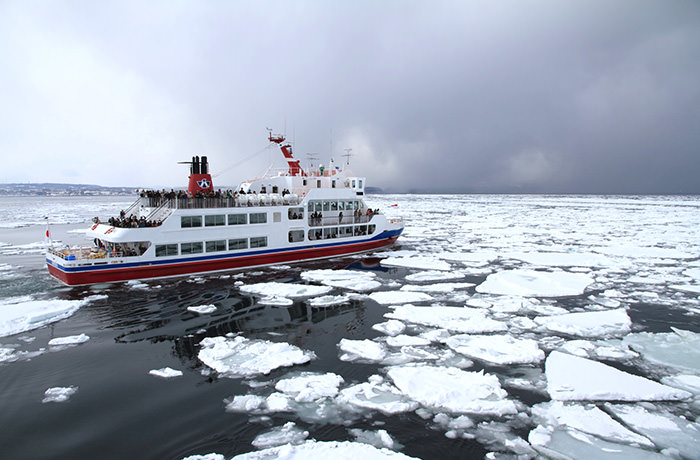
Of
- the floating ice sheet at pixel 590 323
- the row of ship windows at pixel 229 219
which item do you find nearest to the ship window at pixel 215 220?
the row of ship windows at pixel 229 219

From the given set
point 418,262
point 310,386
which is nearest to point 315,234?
point 418,262

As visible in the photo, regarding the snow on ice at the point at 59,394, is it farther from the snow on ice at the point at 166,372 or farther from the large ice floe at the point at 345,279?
the large ice floe at the point at 345,279

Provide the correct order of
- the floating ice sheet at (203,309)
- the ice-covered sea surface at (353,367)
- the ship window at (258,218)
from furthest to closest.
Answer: the ship window at (258,218) < the floating ice sheet at (203,309) < the ice-covered sea surface at (353,367)

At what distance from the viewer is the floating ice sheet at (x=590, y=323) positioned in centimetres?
1488

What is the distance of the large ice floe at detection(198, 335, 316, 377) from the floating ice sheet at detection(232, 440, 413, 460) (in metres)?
3.67

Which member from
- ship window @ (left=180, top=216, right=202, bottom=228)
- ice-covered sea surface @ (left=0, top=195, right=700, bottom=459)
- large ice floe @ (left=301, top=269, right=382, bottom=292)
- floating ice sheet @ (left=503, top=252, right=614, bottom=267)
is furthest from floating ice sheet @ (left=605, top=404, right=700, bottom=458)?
ship window @ (left=180, top=216, right=202, bottom=228)

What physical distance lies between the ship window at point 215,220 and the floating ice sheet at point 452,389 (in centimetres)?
1690

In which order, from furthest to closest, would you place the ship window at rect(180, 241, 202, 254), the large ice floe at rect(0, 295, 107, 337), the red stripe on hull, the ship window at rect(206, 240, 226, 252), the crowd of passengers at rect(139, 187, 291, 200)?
1. the ship window at rect(206, 240, 226, 252)
2. the crowd of passengers at rect(139, 187, 291, 200)
3. the ship window at rect(180, 241, 202, 254)
4. the red stripe on hull
5. the large ice floe at rect(0, 295, 107, 337)

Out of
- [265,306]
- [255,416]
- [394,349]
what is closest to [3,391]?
[255,416]

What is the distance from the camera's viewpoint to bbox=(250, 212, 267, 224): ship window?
87.1 ft

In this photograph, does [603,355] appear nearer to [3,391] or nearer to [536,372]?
[536,372]

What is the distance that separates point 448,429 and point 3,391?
11960 mm

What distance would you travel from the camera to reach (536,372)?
38.8ft

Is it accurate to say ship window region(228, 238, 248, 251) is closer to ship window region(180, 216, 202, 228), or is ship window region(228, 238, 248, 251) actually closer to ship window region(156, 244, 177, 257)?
ship window region(180, 216, 202, 228)
